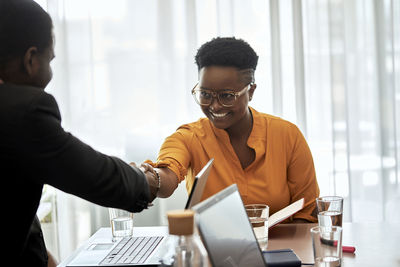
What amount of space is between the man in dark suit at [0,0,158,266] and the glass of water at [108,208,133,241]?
13.5 inches

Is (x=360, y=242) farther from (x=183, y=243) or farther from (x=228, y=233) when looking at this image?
(x=183, y=243)

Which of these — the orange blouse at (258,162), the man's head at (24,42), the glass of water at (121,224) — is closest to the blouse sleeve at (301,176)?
the orange blouse at (258,162)

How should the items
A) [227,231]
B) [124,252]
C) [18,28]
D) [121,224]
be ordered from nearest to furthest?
[227,231]
[18,28]
[124,252]
[121,224]

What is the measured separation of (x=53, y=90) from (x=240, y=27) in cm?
127

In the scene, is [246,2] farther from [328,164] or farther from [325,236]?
[325,236]

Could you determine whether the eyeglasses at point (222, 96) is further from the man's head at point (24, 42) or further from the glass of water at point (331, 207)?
the man's head at point (24, 42)

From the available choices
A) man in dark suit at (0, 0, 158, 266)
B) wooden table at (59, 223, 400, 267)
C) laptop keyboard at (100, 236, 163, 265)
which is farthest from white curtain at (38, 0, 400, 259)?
man in dark suit at (0, 0, 158, 266)

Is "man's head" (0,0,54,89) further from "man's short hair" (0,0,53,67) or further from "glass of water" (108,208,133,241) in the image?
"glass of water" (108,208,133,241)

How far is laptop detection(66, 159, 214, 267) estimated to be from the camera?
4.37 ft

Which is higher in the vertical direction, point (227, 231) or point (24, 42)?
point (24, 42)

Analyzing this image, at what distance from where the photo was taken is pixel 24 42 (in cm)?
116

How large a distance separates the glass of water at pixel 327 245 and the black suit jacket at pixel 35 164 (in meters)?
0.52

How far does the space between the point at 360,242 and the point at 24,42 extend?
44.6 inches

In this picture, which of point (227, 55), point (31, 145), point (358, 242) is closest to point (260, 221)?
point (358, 242)
